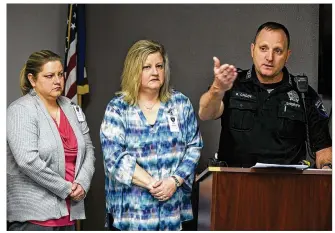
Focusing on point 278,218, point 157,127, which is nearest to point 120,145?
point 157,127

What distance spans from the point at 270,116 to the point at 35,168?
143 centimetres

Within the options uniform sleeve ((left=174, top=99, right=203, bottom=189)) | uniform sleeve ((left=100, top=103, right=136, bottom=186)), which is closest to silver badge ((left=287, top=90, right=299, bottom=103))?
uniform sleeve ((left=174, top=99, right=203, bottom=189))

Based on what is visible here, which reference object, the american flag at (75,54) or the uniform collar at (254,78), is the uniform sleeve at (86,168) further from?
the american flag at (75,54)

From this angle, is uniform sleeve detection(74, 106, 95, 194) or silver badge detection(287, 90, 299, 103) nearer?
uniform sleeve detection(74, 106, 95, 194)

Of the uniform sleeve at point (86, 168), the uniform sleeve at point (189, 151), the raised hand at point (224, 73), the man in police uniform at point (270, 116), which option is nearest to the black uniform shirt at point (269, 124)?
the man in police uniform at point (270, 116)

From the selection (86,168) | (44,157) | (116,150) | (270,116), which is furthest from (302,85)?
(44,157)

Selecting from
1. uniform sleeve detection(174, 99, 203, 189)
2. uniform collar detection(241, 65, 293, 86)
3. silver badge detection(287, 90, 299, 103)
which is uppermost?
uniform collar detection(241, 65, 293, 86)

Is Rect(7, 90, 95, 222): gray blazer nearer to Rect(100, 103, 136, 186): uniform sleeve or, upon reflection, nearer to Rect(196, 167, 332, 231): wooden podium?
Rect(100, 103, 136, 186): uniform sleeve

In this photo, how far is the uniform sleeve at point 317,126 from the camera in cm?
433

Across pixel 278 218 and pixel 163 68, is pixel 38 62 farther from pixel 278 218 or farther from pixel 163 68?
pixel 278 218

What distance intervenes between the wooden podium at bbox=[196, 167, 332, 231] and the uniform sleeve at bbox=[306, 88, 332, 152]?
0.69m

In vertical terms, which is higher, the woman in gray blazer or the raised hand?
the raised hand

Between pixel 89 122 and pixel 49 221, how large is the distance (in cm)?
186

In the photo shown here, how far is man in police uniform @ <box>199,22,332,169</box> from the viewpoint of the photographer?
4.26m
